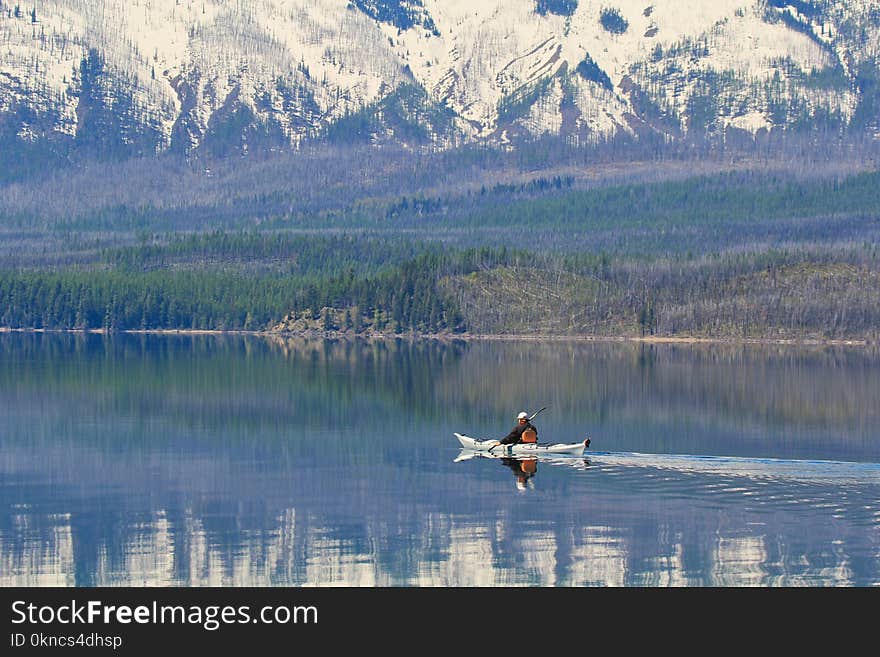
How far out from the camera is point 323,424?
102188mm

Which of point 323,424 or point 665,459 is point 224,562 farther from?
point 323,424

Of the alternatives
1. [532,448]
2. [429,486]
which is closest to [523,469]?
[532,448]

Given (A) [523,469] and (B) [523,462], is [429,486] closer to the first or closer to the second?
(A) [523,469]

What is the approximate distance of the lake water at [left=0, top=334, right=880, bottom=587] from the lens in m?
58.0

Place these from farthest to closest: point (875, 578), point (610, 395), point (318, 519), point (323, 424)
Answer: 1. point (610, 395)
2. point (323, 424)
3. point (318, 519)
4. point (875, 578)

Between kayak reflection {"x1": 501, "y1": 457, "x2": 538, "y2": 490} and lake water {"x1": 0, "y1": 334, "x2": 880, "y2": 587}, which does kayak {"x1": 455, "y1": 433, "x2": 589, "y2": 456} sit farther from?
lake water {"x1": 0, "y1": 334, "x2": 880, "y2": 587}

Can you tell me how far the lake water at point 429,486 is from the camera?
58000 mm

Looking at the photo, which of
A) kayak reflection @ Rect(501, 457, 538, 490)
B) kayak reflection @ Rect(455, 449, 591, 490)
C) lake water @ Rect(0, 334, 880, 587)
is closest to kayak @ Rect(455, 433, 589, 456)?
kayak reflection @ Rect(455, 449, 591, 490)

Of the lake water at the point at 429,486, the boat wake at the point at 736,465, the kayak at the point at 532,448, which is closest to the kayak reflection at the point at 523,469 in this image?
the lake water at the point at 429,486

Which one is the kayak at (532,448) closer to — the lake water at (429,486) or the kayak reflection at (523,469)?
the kayak reflection at (523,469)

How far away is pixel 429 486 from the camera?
7569 cm

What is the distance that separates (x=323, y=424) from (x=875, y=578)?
50189 millimetres
